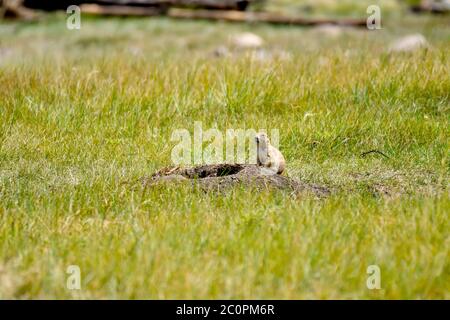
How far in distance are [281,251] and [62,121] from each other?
11.6ft

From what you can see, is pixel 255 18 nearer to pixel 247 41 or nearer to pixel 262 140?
pixel 247 41

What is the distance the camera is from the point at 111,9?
59.6 ft

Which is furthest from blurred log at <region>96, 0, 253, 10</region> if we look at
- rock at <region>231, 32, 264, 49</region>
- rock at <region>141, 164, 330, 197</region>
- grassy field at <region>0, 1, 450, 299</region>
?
rock at <region>141, 164, 330, 197</region>

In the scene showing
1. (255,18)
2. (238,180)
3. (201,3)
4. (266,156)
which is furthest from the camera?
(201,3)

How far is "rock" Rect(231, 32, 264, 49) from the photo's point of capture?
14505mm

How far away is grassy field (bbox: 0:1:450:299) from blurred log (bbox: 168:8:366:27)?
7.65 metres

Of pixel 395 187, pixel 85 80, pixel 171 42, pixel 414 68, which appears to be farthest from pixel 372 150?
pixel 171 42

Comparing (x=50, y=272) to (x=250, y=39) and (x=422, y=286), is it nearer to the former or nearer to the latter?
(x=422, y=286)

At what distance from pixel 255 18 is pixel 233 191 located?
42.5 feet

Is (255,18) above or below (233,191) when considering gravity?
below

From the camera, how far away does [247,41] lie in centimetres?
1478

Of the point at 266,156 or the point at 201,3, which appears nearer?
the point at 266,156

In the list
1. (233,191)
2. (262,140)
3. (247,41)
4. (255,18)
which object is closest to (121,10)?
(255,18)

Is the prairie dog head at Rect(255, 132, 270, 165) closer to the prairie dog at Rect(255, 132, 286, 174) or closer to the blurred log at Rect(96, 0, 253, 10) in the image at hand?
the prairie dog at Rect(255, 132, 286, 174)
